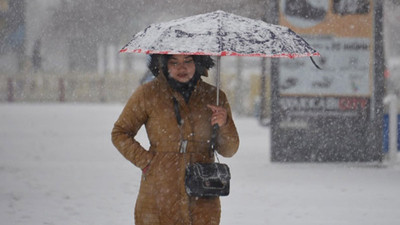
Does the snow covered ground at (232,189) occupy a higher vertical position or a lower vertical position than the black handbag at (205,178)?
lower

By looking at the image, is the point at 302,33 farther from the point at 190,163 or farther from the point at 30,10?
the point at 30,10

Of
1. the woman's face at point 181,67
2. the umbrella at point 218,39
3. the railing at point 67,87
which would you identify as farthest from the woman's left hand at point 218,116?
the railing at point 67,87

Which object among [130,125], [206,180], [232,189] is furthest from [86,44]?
[206,180]

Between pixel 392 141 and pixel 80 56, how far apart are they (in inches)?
940

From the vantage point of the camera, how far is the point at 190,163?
13.7ft

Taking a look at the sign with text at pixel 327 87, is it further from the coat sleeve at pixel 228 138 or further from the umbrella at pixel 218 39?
the coat sleeve at pixel 228 138

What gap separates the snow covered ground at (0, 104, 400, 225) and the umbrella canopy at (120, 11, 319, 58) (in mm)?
2840

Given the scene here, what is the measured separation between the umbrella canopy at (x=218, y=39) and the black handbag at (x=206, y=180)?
655 mm

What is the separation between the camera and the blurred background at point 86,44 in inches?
610

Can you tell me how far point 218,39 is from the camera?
4117 mm

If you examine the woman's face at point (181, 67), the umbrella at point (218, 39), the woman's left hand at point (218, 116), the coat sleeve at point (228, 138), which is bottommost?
the coat sleeve at point (228, 138)

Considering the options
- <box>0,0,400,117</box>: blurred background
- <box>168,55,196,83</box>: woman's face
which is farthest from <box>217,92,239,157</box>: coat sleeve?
<box>0,0,400,117</box>: blurred background

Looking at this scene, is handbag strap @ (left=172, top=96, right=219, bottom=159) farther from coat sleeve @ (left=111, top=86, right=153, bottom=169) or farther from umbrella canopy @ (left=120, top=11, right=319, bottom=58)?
umbrella canopy @ (left=120, top=11, right=319, bottom=58)

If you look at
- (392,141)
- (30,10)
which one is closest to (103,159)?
(392,141)
